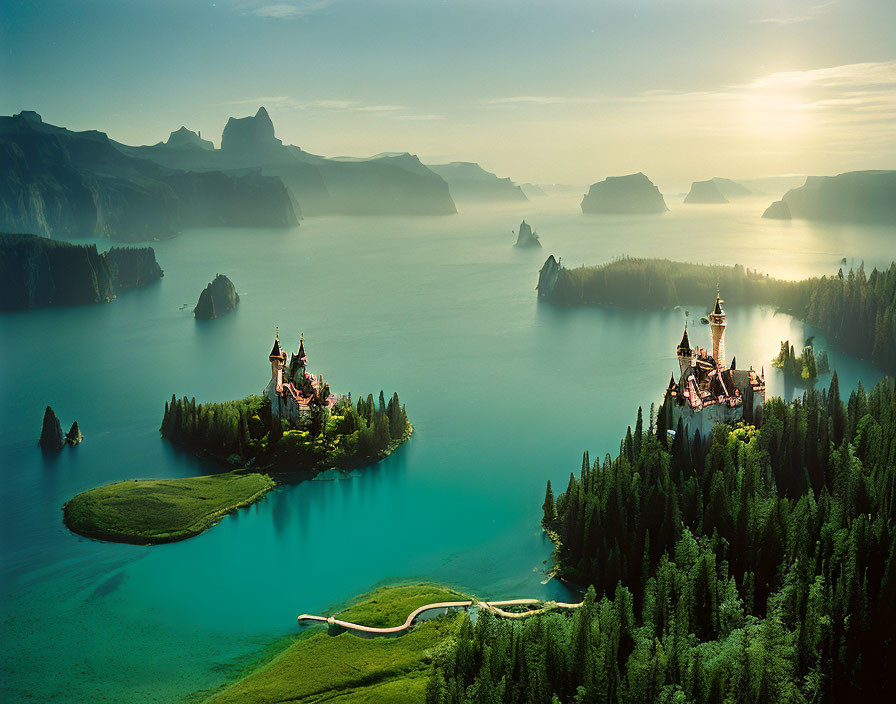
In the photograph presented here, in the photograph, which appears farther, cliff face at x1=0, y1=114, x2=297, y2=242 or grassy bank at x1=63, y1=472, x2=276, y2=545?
cliff face at x1=0, y1=114, x2=297, y2=242

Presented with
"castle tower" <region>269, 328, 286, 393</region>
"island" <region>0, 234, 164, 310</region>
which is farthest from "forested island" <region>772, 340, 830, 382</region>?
"island" <region>0, 234, 164, 310</region>

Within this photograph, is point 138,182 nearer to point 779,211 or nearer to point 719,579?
point 779,211

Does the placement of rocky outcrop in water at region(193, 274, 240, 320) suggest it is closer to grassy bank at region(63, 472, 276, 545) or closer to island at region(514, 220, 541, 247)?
grassy bank at region(63, 472, 276, 545)

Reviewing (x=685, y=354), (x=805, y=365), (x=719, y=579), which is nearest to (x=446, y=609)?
(x=719, y=579)

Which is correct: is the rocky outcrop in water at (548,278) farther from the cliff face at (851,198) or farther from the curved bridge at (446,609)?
the curved bridge at (446,609)

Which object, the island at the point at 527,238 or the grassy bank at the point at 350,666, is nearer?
the grassy bank at the point at 350,666

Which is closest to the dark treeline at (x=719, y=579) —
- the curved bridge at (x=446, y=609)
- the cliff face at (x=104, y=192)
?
the curved bridge at (x=446, y=609)
